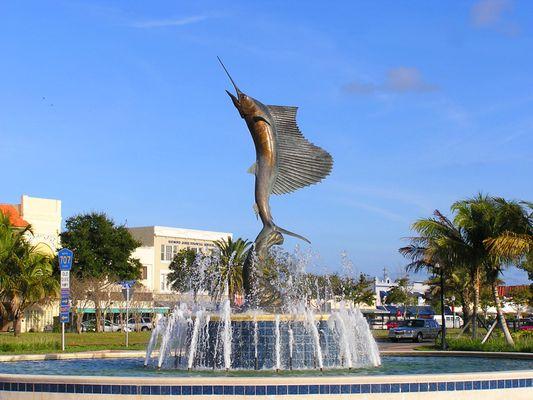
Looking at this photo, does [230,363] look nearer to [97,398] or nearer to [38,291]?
[97,398]

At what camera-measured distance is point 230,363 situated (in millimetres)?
16109

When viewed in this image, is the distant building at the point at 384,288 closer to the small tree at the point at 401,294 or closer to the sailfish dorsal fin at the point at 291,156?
the small tree at the point at 401,294

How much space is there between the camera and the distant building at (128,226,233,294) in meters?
69.4

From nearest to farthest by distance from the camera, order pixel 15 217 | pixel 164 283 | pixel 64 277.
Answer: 1. pixel 64 277
2. pixel 15 217
3. pixel 164 283

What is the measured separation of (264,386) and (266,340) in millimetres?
5512

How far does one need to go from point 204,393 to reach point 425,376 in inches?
119

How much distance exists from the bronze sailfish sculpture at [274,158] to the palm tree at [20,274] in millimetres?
27339

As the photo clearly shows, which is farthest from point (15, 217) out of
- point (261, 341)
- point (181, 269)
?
point (261, 341)

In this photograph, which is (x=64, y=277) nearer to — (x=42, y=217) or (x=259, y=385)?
(x=259, y=385)

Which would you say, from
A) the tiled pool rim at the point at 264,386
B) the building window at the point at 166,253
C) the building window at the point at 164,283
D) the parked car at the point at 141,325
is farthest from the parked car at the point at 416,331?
the building window at the point at 166,253

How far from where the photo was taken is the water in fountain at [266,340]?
16078mm

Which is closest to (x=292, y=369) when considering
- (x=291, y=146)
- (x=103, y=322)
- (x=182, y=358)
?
(x=182, y=358)

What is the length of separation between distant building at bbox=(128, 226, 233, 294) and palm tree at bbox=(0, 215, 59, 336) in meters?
23.1

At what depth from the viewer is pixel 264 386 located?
34.7 ft
